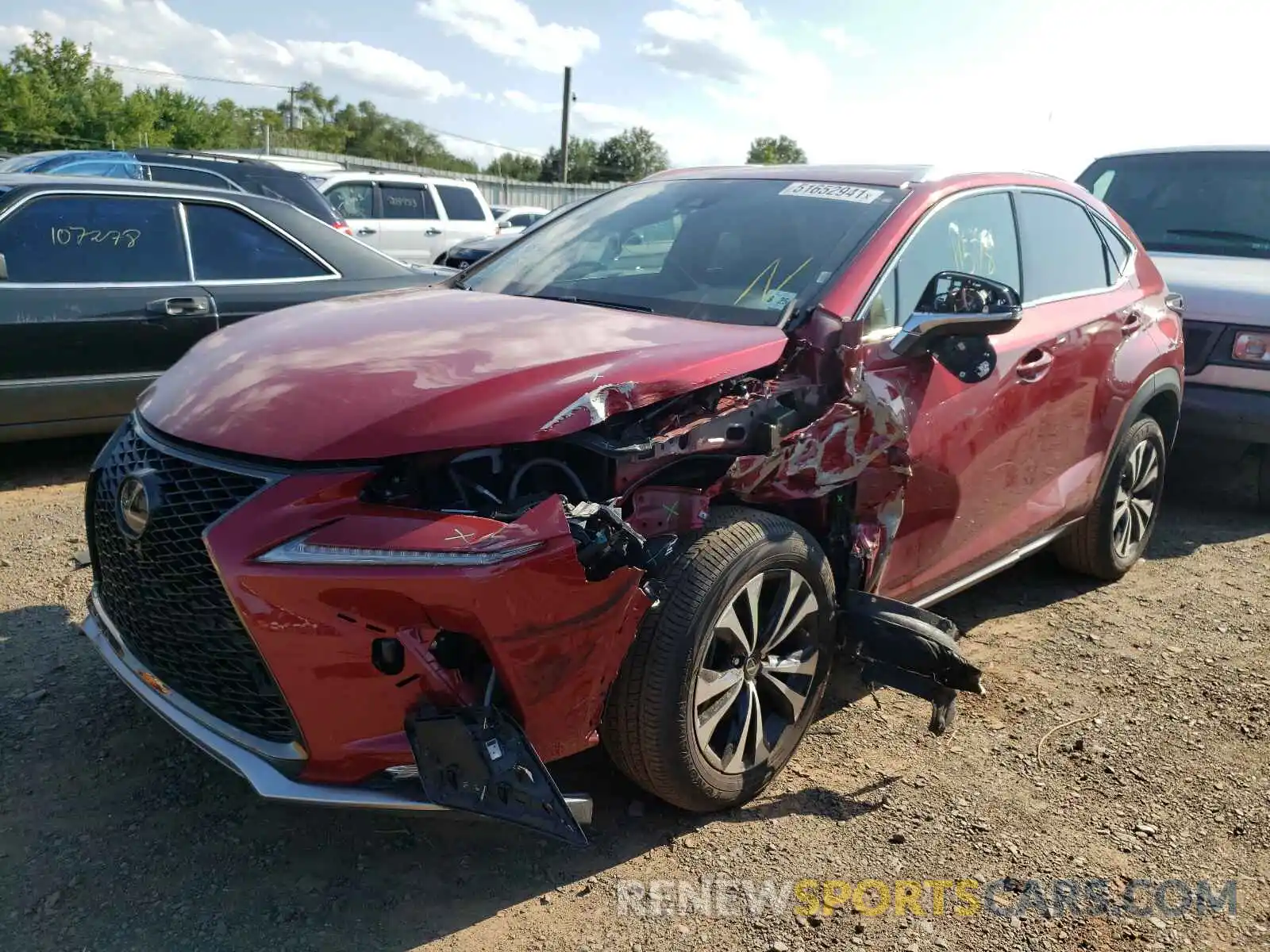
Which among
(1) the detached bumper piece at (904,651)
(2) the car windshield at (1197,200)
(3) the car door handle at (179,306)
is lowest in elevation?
(1) the detached bumper piece at (904,651)

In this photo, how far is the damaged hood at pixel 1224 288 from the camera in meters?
5.72

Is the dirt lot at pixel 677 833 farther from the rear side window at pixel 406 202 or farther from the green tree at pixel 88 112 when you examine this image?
the green tree at pixel 88 112

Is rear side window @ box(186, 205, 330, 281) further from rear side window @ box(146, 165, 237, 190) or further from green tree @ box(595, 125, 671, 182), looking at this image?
green tree @ box(595, 125, 671, 182)

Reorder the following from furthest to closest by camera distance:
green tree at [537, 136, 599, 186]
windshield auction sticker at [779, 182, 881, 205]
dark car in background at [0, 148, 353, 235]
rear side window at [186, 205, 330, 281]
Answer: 1. green tree at [537, 136, 599, 186]
2. dark car in background at [0, 148, 353, 235]
3. rear side window at [186, 205, 330, 281]
4. windshield auction sticker at [779, 182, 881, 205]

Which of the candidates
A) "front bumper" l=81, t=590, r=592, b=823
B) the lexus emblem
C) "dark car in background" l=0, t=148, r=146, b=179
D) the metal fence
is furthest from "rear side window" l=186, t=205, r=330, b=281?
the metal fence

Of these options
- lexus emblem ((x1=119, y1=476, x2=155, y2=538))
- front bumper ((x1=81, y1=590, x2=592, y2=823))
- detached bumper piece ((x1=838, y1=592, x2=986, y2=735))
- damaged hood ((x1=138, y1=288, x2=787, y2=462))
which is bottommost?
front bumper ((x1=81, y1=590, x2=592, y2=823))

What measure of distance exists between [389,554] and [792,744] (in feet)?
4.71

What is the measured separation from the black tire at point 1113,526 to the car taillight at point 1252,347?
4.20 ft

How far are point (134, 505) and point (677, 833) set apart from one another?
1647 millimetres

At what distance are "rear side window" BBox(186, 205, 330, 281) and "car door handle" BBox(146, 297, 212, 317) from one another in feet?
0.61

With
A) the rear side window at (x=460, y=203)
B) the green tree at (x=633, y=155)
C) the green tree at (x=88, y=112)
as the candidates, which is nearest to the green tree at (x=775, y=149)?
the green tree at (x=633, y=155)

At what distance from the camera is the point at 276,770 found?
2.30m

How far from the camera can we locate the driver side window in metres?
3.23

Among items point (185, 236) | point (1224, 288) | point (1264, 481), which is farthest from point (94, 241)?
point (1264, 481)
